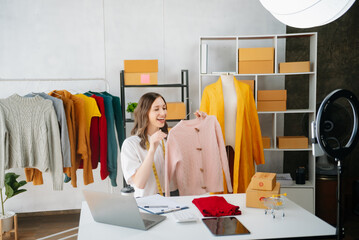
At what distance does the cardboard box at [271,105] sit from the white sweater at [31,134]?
2191 mm

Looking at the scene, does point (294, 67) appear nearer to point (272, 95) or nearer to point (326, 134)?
point (272, 95)

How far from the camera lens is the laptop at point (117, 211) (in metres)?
1.60

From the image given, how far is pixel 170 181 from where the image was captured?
8.48 feet

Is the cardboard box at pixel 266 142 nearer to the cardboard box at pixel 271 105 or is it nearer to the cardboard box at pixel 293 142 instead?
the cardboard box at pixel 293 142

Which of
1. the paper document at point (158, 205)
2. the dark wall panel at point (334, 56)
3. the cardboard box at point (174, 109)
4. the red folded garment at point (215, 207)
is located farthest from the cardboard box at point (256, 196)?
the dark wall panel at point (334, 56)

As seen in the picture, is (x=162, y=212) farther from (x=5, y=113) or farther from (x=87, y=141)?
(x=5, y=113)

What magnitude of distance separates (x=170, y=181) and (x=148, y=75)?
151 centimetres

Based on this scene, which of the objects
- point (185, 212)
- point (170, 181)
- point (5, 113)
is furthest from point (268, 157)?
point (5, 113)

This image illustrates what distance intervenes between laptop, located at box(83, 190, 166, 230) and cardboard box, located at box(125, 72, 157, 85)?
214cm

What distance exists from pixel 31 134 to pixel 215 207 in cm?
206

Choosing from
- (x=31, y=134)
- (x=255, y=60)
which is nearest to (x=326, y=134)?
(x=255, y=60)

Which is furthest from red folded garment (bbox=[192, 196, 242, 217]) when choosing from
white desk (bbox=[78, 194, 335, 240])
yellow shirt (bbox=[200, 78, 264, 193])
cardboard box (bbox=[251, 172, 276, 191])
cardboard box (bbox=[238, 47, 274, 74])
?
cardboard box (bbox=[238, 47, 274, 74])

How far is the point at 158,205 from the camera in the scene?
199cm

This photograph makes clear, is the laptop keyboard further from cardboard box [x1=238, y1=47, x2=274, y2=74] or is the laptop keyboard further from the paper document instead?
cardboard box [x1=238, y1=47, x2=274, y2=74]
